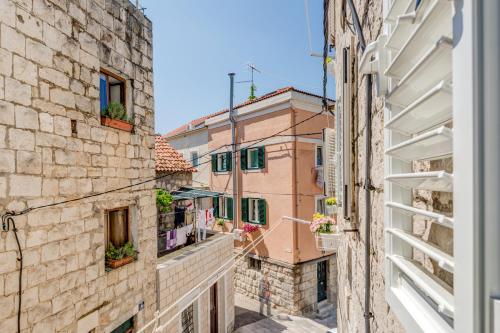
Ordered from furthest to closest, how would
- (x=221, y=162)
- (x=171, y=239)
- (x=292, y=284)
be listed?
1. (x=221, y=162)
2. (x=292, y=284)
3. (x=171, y=239)

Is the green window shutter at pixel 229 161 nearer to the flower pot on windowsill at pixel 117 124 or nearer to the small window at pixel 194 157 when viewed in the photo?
the small window at pixel 194 157

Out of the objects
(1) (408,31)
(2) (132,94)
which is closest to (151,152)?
(2) (132,94)

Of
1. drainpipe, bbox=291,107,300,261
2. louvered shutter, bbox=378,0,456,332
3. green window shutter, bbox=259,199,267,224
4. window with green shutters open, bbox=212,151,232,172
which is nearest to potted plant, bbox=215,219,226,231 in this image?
green window shutter, bbox=259,199,267,224

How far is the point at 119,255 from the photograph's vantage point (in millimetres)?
5207

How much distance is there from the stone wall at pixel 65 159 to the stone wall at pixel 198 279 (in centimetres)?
91

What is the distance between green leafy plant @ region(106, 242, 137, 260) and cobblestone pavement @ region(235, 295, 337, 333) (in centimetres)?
691

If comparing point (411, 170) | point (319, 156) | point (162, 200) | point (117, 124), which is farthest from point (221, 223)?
point (411, 170)

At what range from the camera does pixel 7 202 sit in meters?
3.39

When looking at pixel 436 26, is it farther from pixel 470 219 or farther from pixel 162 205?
pixel 162 205

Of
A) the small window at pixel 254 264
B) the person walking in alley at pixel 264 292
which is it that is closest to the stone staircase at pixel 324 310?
the person walking in alley at pixel 264 292

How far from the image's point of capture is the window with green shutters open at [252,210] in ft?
43.9

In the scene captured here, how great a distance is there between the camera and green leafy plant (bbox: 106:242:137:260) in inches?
202

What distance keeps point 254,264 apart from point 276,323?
3.15 metres

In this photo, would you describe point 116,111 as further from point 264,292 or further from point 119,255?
point 264,292
